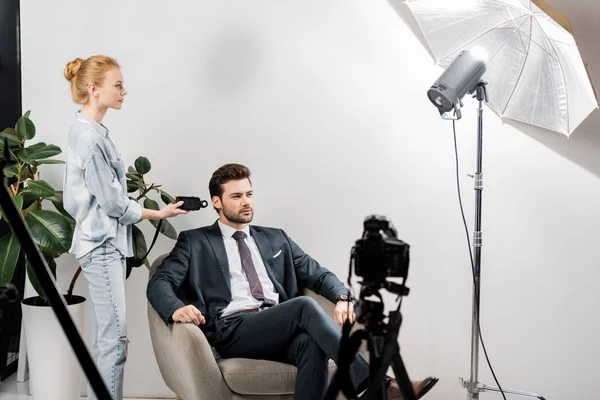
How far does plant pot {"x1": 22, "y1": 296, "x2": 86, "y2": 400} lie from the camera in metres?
2.94

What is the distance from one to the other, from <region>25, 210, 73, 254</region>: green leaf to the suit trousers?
704 mm

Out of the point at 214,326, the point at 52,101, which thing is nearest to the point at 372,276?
the point at 214,326

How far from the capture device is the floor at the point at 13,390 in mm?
3121

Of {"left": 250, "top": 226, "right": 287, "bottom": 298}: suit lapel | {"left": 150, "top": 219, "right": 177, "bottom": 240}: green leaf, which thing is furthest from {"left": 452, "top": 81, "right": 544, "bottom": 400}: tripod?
{"left": 150, "top": 219, "right": 177, "bottom": 240}: green leaf

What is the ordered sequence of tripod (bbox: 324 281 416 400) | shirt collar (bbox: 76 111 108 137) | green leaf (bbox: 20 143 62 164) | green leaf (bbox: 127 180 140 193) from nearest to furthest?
tripod (bbox: 324 281 416 400)
shirt collar (bbox: 76 111 108 137)
green leaf (bbox: 20 143 62 164)
green leaf (bbox: 127 180 140 193)

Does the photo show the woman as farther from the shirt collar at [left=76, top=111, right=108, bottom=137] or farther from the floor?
the floor

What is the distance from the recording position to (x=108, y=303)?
2.50 metres

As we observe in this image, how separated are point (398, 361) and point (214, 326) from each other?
1.34 meters

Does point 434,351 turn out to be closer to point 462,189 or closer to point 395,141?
point 462,189

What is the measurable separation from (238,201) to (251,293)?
0.37 meters

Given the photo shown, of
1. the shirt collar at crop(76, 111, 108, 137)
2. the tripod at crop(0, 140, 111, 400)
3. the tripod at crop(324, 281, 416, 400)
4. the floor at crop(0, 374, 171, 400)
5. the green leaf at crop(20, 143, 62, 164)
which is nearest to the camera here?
the tripod at crop(0, 140, 111, 400)

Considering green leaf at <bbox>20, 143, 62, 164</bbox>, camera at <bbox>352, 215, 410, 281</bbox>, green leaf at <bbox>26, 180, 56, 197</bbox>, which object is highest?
green leaf at <bbox>20, 143, 62, 164</bbox>

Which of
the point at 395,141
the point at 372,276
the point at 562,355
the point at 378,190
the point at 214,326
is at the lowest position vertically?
the point at 562,355

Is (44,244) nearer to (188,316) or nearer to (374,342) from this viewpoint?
(188,316)
